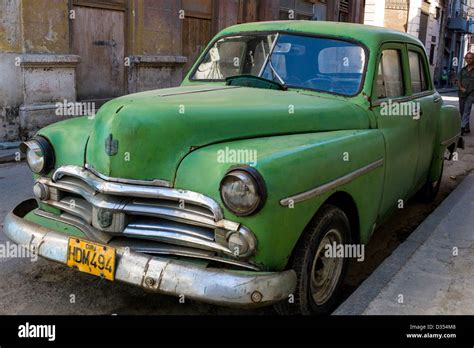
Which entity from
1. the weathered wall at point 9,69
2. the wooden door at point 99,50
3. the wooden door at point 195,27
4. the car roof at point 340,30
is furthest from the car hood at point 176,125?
the wooden door at point 195,27

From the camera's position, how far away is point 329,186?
9.66 ft

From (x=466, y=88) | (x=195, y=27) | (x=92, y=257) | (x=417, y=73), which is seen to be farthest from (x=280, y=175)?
(x=195, y=27)

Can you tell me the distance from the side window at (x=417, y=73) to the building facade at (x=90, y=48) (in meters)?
5.96

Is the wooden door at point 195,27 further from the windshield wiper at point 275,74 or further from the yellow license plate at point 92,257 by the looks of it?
the yellow license plate at point 92,257

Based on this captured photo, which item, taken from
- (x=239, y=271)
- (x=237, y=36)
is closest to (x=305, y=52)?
(x=237, y=36)

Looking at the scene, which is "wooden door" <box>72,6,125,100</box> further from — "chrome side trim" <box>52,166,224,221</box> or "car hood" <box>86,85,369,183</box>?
"chrome side trim" <box>52,166,224,221</box>

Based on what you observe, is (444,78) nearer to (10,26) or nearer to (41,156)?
(10,26)

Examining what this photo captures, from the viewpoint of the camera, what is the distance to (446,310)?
117 inches

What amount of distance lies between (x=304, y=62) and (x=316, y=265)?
165 cm

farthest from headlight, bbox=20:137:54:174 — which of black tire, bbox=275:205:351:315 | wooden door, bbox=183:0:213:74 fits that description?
wooden door, bbox=183:0:213:74

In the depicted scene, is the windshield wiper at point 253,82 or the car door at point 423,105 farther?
the car door at point 423,105

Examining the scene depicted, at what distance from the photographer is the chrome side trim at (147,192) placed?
2602 millimetres

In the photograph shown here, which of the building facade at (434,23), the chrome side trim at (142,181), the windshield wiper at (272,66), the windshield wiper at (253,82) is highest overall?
the building facade at (434,23)

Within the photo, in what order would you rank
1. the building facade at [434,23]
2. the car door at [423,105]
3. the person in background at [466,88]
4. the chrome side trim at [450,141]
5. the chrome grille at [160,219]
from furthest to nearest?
the building facade at [434,23], the person in background at [466,88], the chrome side trim at [450,141], the car door at [423,105], the chrome grille at [160,219]
